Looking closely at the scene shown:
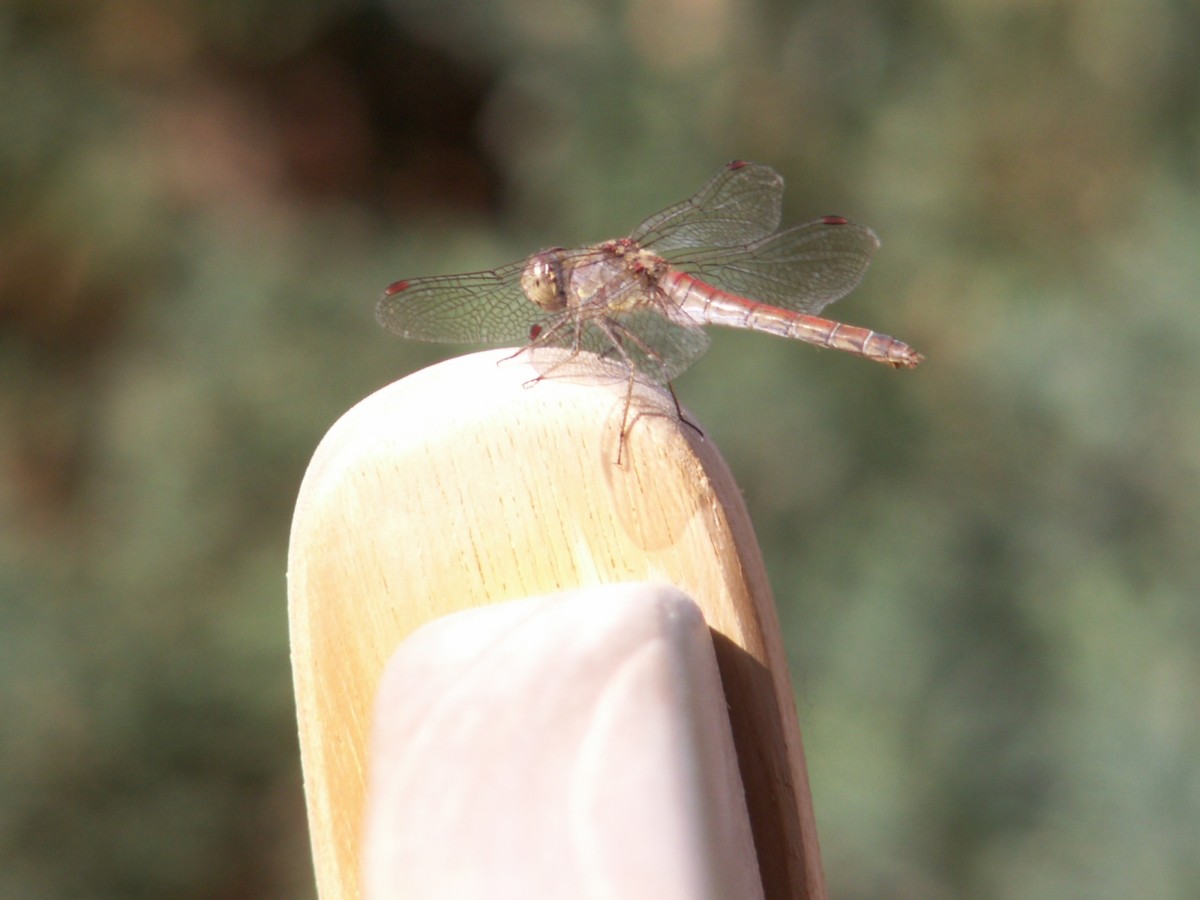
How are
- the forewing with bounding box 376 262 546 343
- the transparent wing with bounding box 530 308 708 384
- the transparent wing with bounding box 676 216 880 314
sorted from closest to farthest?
1. the transparent wing with bounding box 530 308 708 384
2. the forewing with bounding box 376 262 546 343
3. the transparent wing with bounding box 676 216 880 314

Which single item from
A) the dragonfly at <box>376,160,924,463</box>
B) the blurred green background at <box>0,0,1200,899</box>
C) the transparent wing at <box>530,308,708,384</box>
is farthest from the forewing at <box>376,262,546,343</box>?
the blurred green background at <box>0,0,1200,899</box>

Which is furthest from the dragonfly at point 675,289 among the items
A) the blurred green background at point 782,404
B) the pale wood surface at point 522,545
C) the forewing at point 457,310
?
the blurred green background at point 782,404

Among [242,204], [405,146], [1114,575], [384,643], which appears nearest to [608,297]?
[384,643]

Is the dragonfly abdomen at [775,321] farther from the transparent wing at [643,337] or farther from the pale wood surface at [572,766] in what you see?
the pale wood surface at [572,766]

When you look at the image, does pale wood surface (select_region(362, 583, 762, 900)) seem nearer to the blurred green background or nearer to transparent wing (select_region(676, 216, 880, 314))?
transparent wing (select_region(676, 216, 880, 314))

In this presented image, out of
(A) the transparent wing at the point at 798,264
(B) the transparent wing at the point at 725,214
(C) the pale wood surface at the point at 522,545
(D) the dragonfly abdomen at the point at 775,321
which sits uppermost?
(B) the transparent wing at the point at 725,214

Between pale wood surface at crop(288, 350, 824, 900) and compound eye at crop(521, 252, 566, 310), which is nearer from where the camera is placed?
pale wood surface at crop(288, 350, 824, 900)

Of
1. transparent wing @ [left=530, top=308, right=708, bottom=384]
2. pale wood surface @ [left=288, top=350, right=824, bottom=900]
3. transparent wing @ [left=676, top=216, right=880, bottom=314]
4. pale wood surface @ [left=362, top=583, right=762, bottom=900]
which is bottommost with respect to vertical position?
pale wood surface @ [left=362, top=583, right=762, bottom=900]

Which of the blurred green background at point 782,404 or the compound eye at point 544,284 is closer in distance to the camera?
the compound eye at point 544,284
